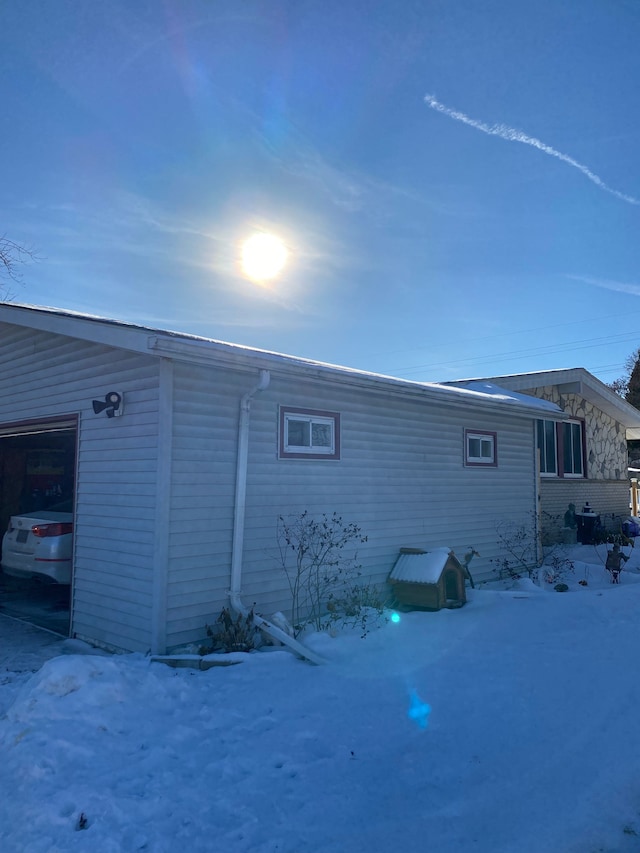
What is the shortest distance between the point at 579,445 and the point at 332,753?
548 inches

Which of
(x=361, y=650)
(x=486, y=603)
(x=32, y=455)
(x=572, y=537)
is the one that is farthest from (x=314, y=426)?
(x=572, y=537)

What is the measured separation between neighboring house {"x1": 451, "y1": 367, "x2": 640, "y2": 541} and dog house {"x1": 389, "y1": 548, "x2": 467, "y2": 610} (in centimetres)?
571

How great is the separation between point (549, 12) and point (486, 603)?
22.8 feet

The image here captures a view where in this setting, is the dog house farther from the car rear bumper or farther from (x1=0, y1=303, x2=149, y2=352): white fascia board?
(x1=0, y1=303, x2=149, y2=352): white fascia board

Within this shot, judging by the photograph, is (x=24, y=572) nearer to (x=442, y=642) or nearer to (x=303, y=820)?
(x=442, y=642)

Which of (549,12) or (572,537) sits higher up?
(549,12)

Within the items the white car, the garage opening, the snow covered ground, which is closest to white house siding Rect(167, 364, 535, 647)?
the snow covered ground

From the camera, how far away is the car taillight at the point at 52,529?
722 centimetres

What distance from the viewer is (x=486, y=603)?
7863 mm

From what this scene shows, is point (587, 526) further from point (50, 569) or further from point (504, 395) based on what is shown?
point (50, 569)

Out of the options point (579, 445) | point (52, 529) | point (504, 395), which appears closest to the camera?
point (52, 529)

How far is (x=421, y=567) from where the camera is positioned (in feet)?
25.5

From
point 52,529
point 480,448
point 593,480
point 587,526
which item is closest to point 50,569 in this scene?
point 52,529

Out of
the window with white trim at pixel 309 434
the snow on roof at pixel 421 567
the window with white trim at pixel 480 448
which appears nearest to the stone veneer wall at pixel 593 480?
the window with white trim at pixel 480 448
